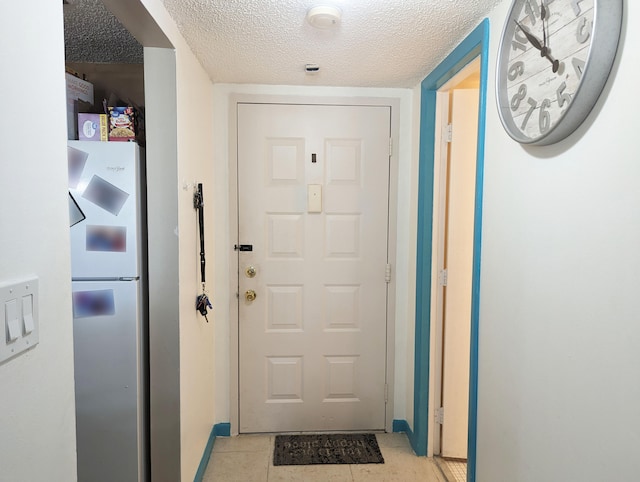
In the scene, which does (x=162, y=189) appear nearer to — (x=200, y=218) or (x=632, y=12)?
(x=200, y=218)

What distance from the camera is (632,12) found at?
876 millimetres

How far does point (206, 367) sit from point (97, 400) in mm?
709

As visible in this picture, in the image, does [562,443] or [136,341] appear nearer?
[562,443]

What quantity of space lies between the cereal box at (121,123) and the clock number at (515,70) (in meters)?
1.48

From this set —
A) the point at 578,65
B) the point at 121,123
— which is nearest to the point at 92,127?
the point at 121,123

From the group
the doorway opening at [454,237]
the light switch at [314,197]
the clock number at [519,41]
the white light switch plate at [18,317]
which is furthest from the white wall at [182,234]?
the doorway opening at [454,237]

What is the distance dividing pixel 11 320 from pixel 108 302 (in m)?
1.04

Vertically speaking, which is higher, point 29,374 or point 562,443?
point 29,374

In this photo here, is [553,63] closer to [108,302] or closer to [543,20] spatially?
[543,20]

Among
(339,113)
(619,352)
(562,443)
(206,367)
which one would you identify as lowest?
(206,367)

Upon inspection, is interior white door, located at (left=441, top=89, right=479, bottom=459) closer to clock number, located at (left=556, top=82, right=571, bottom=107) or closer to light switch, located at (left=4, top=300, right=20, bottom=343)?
clock number, located at (left=556, top=82, right=571, bottom=107)

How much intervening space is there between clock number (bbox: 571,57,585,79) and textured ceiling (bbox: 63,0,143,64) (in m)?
1.59

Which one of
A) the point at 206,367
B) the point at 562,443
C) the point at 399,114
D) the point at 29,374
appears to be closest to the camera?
the point at 29,374

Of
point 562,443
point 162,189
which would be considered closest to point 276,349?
point 162,189
